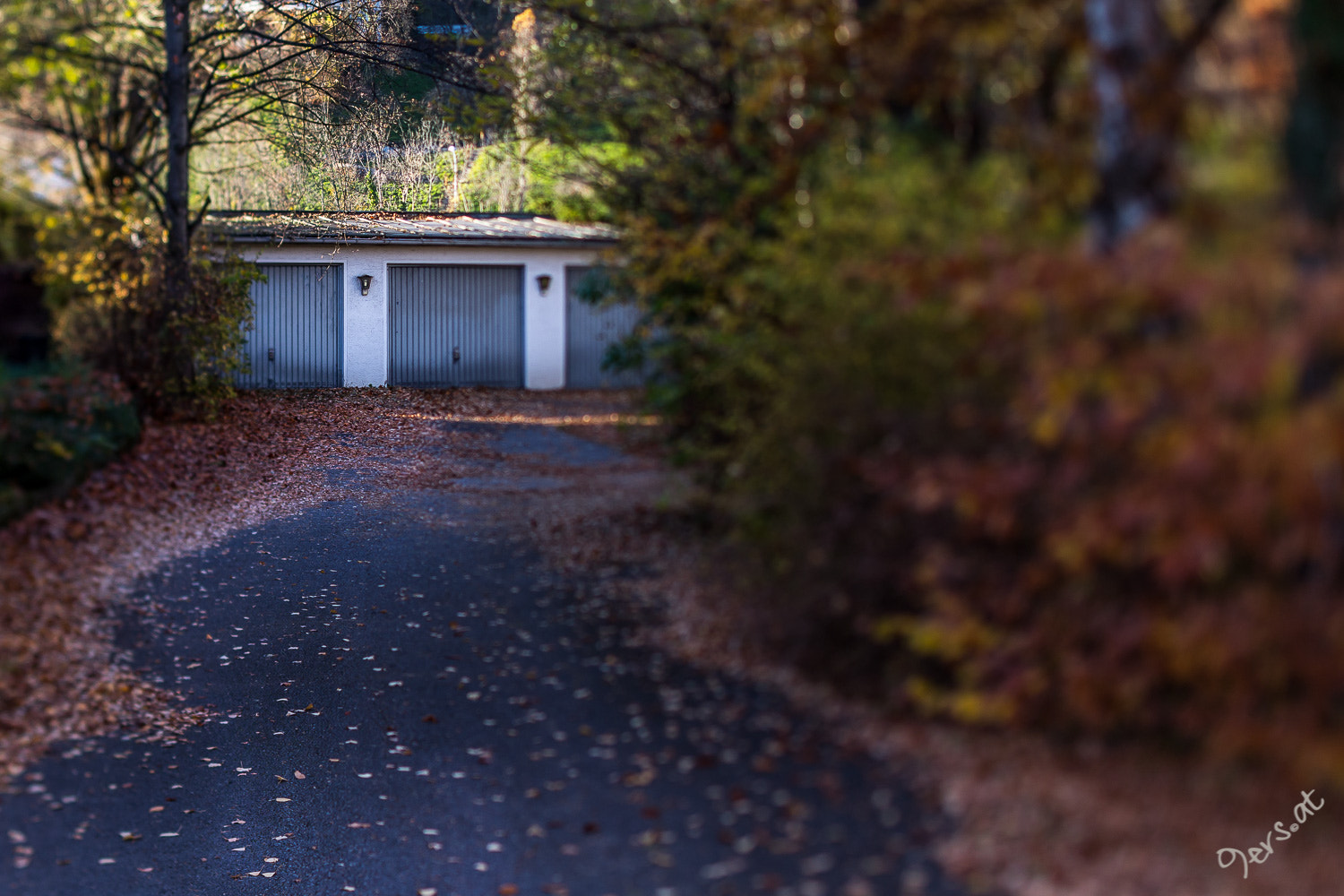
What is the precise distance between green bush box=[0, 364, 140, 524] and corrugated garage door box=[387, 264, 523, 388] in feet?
5.12

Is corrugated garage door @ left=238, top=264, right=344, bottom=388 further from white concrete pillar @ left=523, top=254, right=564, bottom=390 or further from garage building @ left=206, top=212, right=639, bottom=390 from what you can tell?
white concrete pillar @ left=523, top=254, right=564, bottom=390

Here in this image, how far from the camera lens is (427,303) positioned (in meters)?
5.33

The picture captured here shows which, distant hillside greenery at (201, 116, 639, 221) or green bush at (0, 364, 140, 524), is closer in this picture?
distant hillside greenery at (201, 116, 639, 221)

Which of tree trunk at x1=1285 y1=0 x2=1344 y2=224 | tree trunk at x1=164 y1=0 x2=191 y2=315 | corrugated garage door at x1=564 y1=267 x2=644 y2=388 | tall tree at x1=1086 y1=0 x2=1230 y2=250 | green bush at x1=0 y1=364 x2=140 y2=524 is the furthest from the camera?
green bush at x1=0 y1=364 x2=140 y2=524

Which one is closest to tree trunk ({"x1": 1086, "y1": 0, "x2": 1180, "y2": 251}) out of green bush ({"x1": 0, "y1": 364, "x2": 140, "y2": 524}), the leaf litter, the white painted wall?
the white painted wall

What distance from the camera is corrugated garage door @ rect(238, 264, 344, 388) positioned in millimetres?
5309

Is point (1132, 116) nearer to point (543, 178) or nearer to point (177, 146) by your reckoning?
point (543, 178)

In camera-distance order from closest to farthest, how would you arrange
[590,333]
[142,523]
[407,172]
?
[590,333], [407,172], [142,523]

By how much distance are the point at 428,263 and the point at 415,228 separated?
17 centimetres

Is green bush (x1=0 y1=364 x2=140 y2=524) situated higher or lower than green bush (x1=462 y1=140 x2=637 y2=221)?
lower

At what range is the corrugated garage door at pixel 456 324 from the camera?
17.3 ft

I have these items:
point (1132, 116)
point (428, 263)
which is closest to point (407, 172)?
point (428, 263)

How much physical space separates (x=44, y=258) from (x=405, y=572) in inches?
94.7

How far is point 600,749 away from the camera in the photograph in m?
4.75
